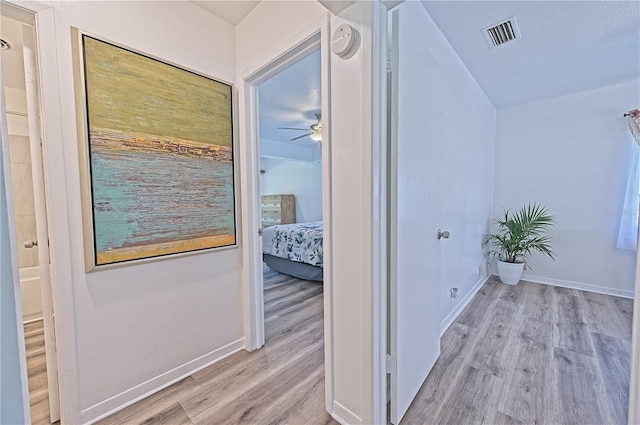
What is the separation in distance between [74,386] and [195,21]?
2.21m

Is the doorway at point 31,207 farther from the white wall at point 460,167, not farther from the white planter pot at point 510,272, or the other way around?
the white planter pot at point 510,272

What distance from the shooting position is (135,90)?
1.45 meters

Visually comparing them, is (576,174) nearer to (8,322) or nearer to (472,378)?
(472,378)

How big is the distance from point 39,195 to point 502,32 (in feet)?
10.3

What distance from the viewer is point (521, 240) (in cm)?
330

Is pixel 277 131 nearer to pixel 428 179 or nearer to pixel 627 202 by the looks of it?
pixel 428 179

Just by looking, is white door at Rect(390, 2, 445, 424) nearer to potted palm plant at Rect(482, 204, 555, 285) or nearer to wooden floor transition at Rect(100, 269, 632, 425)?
wooden floor transition at Rect(100, 269, 632, 425)

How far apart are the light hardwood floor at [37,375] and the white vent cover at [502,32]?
12.2 feet

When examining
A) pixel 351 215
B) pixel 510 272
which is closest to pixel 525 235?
pixel 510 272

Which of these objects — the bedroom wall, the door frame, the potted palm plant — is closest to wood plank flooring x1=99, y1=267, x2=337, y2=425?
the bedroom wall

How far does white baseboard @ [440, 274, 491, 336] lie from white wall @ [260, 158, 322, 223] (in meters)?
3.82

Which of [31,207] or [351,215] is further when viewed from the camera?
[31,207]

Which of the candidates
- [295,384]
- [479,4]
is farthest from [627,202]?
[295,384]

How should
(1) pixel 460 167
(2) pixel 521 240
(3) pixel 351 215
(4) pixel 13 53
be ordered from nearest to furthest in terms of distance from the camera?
(3) pixel 351 215, (4) pixel 13 53, (1) pixel 460 167, (2) pixel 521 240
